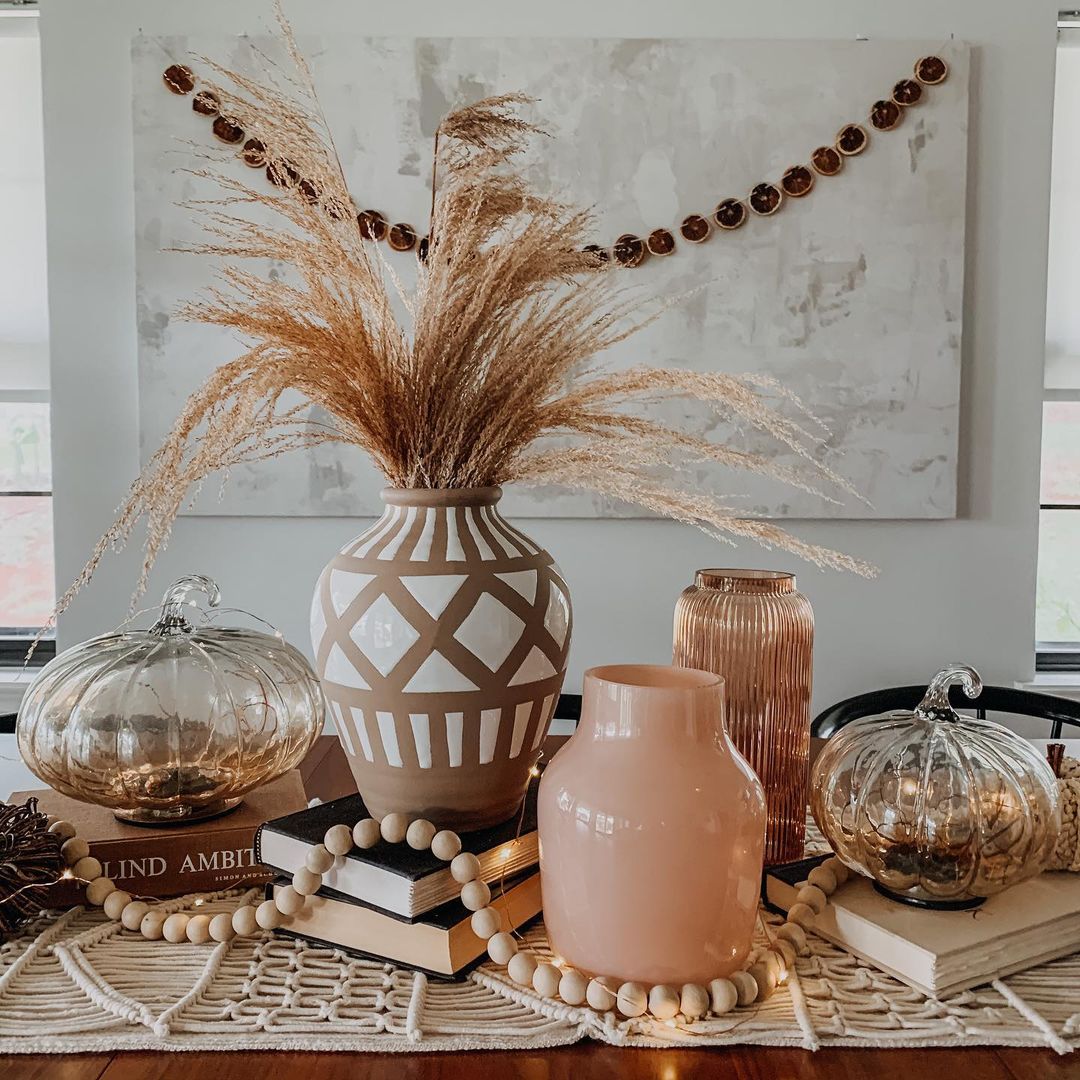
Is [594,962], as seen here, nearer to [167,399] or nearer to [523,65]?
[167,399]

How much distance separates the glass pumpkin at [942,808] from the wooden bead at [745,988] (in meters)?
0.14

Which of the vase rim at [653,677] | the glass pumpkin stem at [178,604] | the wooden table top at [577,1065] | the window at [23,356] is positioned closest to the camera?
the wooden table top at [577,1065]

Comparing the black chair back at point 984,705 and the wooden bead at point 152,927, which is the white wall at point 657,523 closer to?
the black chair back at point 984,705

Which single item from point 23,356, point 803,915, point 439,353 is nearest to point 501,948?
point 803,915

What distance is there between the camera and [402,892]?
2.25ft

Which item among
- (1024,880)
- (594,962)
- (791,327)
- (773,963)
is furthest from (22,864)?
(791,327)

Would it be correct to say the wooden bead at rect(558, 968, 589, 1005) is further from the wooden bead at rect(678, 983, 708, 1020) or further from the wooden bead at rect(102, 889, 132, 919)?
the wooden bead at rect(102, 889, 132, 919)

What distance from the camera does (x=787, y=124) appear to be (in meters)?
2.27

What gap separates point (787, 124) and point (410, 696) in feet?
6.57

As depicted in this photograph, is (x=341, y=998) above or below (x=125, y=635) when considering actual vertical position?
below

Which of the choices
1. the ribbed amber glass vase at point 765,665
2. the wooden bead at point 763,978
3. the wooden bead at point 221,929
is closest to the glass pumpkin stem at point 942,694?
the ribbed amber glass vase at point 765,665

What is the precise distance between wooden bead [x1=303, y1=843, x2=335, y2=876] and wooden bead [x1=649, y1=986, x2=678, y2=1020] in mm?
252

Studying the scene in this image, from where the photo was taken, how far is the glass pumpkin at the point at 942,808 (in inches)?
27.0

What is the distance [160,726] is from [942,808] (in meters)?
0.62
